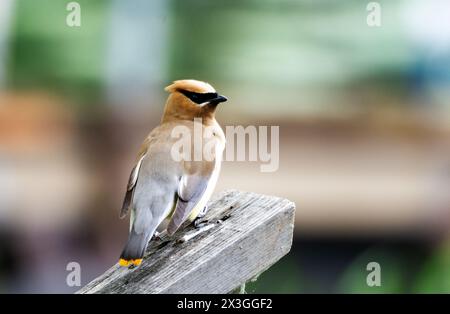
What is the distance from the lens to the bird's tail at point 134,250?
7.39 feet

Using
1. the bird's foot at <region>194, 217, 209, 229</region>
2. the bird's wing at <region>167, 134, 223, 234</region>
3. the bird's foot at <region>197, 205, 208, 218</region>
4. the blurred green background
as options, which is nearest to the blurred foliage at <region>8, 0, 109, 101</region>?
the blurred green background

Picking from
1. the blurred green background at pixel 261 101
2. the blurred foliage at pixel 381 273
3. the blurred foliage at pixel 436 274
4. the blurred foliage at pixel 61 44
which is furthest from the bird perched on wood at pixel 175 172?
the blurred foliage at pixel 61 44

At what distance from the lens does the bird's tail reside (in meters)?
2.25

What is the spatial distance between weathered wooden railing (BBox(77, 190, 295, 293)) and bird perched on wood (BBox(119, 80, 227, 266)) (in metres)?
0.24

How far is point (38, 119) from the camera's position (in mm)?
6602

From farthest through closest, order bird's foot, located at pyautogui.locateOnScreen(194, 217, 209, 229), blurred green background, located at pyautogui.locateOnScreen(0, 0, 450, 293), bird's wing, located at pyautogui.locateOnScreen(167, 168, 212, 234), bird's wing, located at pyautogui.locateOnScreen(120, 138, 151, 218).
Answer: blurred green background, located at pyautogui.locateOnScreen(0, 0, 450, 293)
bird's wing, located at pyautogui.locateOnScreen(120, 138, 151, 218)
bird's wing, located at pyautogui.locateOnScreen(167, 168, 212, 234)
bird's foot, located at pyautogui.locateOnScreen(194, 217, 209, 229)

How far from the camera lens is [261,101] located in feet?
20.9

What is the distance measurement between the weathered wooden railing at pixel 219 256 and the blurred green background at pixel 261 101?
11.6 feet

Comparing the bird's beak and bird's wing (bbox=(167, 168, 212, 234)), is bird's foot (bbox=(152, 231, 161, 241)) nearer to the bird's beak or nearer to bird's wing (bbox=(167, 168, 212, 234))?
bird's wing (bbox=(167, 168, 212, 234))

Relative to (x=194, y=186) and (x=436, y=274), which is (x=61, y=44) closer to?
(x=436, y=274)

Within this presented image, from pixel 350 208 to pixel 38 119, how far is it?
2.07m
